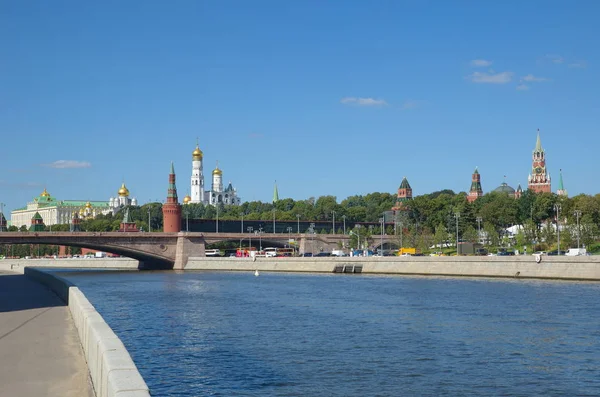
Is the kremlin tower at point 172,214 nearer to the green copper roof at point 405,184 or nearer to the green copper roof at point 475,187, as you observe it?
the green copper roof at point 405,184

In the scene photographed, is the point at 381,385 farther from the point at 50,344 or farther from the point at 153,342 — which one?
the point at 153,342

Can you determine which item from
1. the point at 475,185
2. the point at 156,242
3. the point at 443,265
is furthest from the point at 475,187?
the point at 443,265

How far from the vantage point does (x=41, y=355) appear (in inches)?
636

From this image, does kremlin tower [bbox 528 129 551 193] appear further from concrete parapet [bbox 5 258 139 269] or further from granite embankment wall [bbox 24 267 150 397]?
granite embankment wall [bbox 24 267 150 397]

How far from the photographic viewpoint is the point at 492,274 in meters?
63.7

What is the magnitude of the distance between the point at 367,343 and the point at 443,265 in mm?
45238

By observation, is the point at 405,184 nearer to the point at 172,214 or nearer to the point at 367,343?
the point at 172,214

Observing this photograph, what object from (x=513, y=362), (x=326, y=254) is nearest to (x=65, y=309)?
(x=513, y=362)

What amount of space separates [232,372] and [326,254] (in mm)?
87973

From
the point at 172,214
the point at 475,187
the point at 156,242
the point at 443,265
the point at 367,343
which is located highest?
the point at 475,187

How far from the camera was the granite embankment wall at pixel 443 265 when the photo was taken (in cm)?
5682

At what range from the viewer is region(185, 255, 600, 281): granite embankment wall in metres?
56.8

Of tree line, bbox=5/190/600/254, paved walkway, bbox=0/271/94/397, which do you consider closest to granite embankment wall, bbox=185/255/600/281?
tree line, bbox=5/190/600/254

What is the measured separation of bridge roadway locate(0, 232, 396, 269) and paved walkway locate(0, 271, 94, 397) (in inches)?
2433
